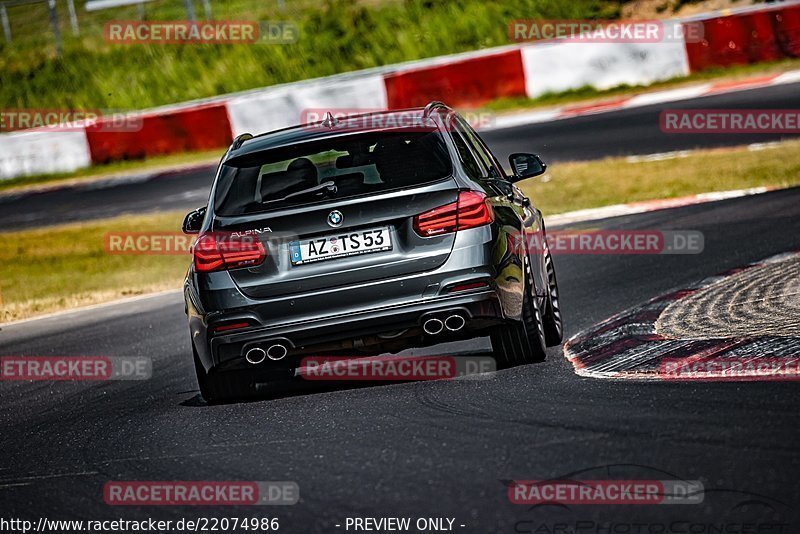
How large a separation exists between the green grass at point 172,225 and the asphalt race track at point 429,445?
6.64 m

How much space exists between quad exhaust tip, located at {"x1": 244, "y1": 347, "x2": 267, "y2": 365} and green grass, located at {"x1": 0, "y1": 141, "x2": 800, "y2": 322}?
26.3ft

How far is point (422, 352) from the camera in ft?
28.1

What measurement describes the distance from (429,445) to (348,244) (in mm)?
1482

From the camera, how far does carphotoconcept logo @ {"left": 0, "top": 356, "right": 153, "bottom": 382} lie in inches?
375

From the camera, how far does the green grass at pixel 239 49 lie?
32.1 metres

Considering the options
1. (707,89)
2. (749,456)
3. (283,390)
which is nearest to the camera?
(749,456)

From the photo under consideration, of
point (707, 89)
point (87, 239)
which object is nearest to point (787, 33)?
point (707, 89)

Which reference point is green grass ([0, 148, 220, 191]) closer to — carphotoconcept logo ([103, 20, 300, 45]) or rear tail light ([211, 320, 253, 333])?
carphotoconcept logo ([103, 20, 300, 45])

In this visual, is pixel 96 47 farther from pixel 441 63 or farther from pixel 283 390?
pixel 283 390

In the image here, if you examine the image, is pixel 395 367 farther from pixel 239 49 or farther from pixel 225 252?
pixel 239 49

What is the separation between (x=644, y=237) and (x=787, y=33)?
1257cm

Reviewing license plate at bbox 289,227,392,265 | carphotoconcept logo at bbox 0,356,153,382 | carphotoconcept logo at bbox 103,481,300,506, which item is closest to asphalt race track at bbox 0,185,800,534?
carphotoconcept logo at bbox 103,481,300,506

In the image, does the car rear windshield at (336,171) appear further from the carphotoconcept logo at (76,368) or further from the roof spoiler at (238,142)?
the carphotoconcept logo at (76,368)

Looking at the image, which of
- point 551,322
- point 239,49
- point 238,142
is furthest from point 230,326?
point 239,49
